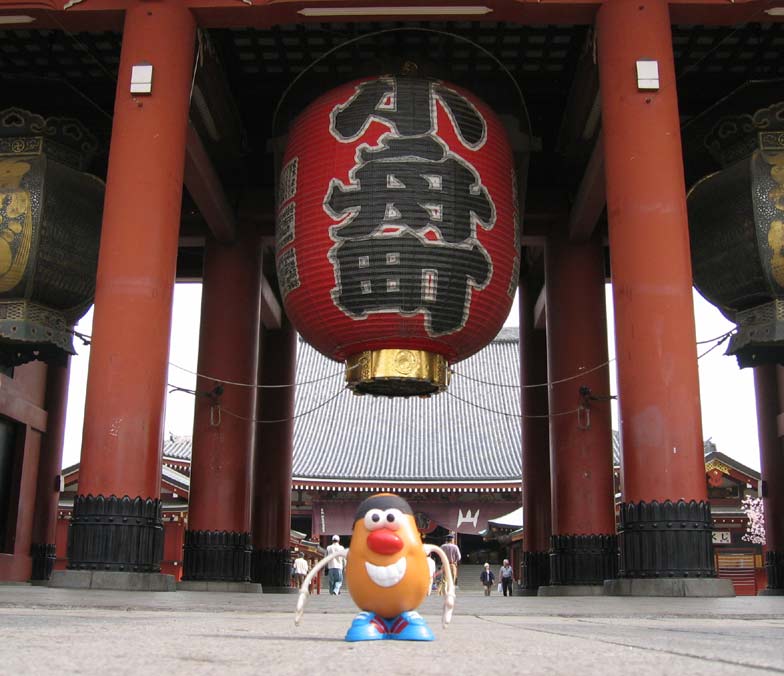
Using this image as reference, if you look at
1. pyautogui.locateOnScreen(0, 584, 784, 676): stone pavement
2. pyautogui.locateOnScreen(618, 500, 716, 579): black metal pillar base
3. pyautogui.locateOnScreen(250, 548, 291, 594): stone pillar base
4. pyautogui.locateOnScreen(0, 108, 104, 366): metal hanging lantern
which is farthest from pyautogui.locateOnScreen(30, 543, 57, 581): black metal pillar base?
pyautogui.locateOnScreen(0, 584, 784, 676): stone pavement

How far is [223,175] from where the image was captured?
37.2ft

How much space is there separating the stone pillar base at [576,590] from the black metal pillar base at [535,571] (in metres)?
2.47

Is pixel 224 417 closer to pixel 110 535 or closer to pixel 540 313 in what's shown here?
pixel 110 535

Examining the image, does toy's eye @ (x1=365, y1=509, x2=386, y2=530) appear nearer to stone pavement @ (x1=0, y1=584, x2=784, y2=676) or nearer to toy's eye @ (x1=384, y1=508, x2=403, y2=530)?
toy's eye @ (x1=384, y1=508, x2=403, y2=530)

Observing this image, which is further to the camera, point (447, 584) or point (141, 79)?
point (141, 79)

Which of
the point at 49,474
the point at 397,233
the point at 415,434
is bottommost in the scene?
the point at 49,474

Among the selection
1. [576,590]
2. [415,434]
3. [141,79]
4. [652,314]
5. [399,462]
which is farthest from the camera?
[415,434]

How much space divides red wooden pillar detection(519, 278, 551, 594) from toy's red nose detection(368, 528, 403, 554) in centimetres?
1029

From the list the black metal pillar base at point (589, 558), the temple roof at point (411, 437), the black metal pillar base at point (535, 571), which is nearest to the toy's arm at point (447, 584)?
the black metal pillar base at point (589, 558)

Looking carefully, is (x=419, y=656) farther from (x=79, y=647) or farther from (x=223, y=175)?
(x=223, y=175)

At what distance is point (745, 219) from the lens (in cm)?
841

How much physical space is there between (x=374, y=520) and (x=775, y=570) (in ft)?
34.9

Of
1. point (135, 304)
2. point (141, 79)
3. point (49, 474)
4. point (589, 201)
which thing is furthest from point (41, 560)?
point (589, 201)

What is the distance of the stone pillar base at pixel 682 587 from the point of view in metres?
5.96
